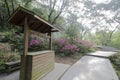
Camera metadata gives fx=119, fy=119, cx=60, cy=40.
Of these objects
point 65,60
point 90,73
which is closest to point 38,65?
point 90,73

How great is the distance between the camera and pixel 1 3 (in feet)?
38.7

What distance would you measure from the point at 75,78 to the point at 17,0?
10.7 meters

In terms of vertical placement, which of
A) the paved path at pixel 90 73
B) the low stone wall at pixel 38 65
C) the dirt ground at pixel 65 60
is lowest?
the paved path at pixel 90 73

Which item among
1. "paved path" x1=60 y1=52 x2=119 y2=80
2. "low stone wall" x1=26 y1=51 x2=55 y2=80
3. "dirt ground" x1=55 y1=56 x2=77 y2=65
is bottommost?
"paved path" x1=60 y1=52 x2=119 y2=80

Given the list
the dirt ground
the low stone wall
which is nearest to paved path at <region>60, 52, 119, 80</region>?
the low stone wall

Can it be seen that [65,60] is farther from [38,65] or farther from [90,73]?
[38,65]

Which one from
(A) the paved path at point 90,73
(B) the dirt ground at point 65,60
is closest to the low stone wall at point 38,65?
(A) the paved path at point 90,73

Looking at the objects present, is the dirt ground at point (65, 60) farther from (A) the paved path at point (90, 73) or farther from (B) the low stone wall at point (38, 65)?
(B) the low stone wall at point (38, 65)

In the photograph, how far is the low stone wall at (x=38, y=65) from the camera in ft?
13.2

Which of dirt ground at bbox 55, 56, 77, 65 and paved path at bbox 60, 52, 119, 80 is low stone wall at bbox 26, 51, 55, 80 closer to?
paved path at bbox 60, 52, 119, 80

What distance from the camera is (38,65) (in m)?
4.50

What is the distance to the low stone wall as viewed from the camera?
403cm

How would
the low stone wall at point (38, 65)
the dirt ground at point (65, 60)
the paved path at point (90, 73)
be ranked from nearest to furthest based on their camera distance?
the low stone wall at point (38, 65) → the paved path at point (90, 73) → the dirt ground at point (65, 60)

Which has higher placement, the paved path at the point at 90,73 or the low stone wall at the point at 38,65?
the low stone wall at the point at 38,65
